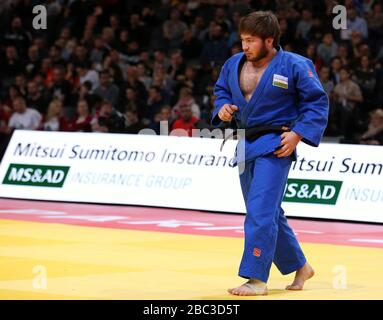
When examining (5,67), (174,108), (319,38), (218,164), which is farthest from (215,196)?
(5,67)

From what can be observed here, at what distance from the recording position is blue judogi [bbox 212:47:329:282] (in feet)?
23.3

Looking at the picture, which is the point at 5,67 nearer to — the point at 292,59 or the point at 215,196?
the point at 215,196

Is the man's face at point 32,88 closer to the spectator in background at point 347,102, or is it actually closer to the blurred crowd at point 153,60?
the blurred crowd at point 153,60

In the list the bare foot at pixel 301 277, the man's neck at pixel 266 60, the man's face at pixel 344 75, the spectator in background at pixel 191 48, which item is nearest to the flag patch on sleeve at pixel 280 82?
the man's neck at pixel 266 60

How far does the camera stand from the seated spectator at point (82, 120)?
1862cm

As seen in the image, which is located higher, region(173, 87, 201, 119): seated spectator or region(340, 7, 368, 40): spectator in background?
region(340, 7, 368, 40): spectator in background

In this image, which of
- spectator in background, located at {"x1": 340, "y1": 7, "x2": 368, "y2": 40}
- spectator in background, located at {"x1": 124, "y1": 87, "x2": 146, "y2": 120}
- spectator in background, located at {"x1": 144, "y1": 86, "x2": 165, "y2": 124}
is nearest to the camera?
spectator in background, located at {"x1": 340, "y1": 7, "x2": 368, "y2": 40}

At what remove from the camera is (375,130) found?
620 inches

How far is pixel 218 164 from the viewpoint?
1434 centimetres

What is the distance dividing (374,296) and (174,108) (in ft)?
35.9

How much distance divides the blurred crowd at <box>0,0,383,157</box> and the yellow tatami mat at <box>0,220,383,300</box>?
5.46 metres

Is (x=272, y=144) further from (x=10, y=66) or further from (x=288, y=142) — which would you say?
(x=10, y=66)

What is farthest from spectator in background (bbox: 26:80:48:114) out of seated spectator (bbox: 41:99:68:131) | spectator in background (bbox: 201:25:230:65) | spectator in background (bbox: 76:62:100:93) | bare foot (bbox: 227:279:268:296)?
bare foot (bbox: 227:279:268:296)

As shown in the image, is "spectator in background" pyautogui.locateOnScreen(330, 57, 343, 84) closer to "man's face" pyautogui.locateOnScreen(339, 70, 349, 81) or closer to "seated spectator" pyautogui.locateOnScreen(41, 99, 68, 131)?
"man's face" pyautogui.locateOnScreen(339, 70, 349, 81)
